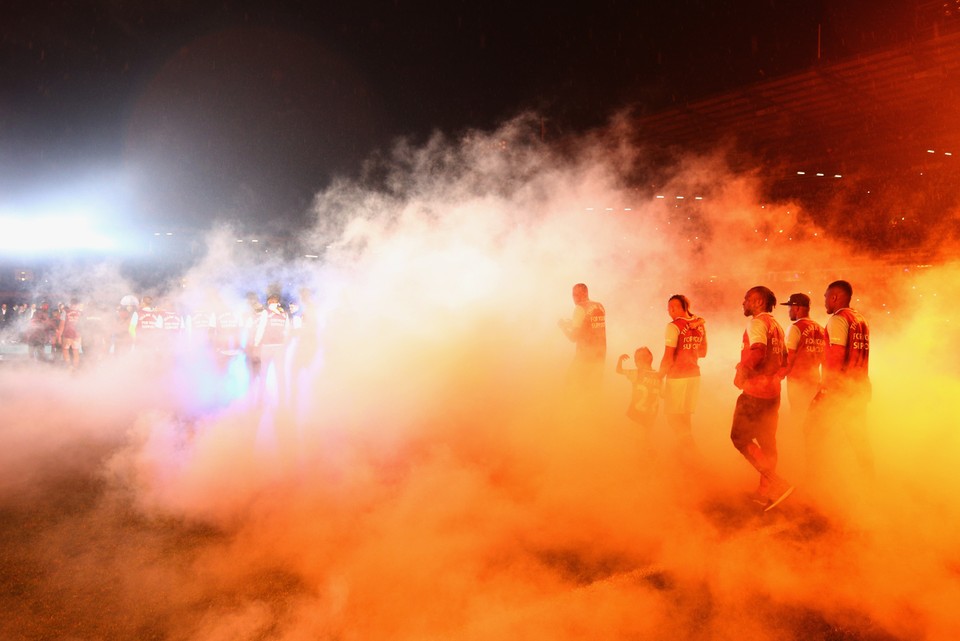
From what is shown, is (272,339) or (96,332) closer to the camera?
(272,339)

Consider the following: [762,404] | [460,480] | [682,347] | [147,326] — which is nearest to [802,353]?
[762,404]

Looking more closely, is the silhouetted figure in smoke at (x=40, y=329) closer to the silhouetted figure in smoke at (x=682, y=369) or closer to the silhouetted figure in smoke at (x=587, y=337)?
the silhouetted figure in smoke at (x=587, y=337)

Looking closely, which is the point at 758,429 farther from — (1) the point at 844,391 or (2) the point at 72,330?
(2) the point at 72,330

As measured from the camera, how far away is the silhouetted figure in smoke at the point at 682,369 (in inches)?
184

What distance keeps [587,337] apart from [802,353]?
1997 mm

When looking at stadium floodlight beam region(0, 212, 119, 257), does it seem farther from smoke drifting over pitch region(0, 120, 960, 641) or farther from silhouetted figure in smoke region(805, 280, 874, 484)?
silhouetted figure in smoke region(805, 280, 874, 484)

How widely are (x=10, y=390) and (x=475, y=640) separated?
28.6 ft

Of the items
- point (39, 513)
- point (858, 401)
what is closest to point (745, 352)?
point (858, 401)

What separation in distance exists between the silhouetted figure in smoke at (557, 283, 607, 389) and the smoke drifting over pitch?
1.04ft

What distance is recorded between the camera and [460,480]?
4.38m

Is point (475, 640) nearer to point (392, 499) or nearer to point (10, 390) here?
point (392, 499)

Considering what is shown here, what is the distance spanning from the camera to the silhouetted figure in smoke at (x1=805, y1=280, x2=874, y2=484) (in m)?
4.09

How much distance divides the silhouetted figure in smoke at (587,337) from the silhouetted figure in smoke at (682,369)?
132 cm

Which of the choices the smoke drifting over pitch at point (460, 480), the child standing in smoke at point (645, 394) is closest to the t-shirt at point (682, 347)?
the child standing in smoke at point (645, 394)
